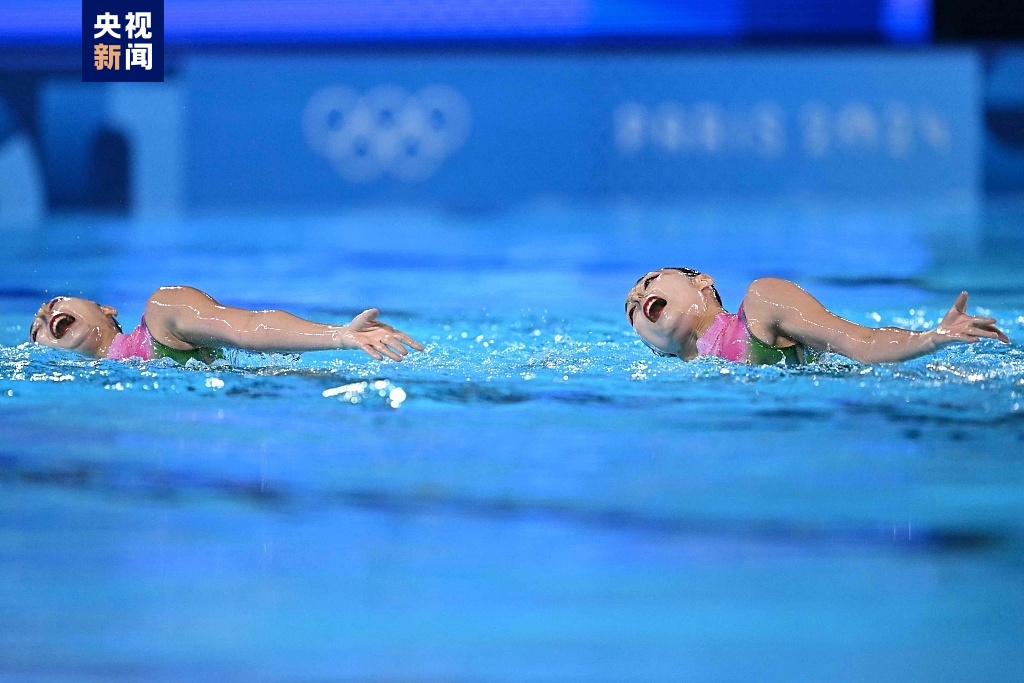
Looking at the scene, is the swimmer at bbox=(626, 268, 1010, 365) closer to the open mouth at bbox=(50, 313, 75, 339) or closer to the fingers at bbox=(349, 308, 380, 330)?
the fingers at bbox=(349, 308, 380, 330)

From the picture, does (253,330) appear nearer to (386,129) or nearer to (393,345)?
(393,345)

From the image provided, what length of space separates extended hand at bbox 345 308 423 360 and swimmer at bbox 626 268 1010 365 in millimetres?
798

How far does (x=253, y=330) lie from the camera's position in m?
3.92

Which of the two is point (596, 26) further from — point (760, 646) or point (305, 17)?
point (760, 646)

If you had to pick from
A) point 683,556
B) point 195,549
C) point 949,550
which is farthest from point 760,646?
point 195,549

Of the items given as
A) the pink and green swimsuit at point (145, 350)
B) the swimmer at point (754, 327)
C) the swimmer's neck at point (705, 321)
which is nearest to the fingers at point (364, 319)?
the pink and green swimsuit at point (145, 350)

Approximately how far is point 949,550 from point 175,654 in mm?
1359

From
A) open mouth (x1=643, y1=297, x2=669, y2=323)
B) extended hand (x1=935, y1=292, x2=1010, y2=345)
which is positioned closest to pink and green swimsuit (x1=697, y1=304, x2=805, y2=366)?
open mouth (x1=643, y1=297, x2=669, y2=323)

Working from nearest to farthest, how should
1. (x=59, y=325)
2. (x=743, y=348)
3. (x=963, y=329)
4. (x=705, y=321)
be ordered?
(x=963, y=329) → (x=743, y=348) → (x=705, y=321) → (x=59, y=325)

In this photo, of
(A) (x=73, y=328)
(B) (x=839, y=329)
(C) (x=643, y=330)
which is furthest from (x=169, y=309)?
(B) (x=839, y=329)

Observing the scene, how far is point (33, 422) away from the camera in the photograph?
3.70m

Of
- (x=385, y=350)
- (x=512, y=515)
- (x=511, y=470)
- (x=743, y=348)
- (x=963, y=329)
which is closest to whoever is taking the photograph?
(x=512, y=515)

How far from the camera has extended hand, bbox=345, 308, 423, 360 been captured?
3.68 metres

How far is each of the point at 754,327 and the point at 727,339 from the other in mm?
117
